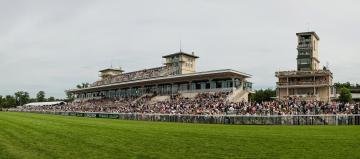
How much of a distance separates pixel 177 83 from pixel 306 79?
1739 centimetres

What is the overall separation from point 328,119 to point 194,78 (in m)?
28.1

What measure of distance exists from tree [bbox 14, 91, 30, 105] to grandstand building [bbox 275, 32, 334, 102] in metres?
96.4

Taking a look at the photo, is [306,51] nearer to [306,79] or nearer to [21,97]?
[306,79]

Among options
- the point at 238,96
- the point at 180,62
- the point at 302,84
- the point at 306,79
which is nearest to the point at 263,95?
the point at 306,79

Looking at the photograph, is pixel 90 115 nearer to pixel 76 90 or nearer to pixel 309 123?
pixel 309 123

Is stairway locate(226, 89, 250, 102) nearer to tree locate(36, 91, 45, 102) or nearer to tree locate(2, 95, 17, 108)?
tree locate(2, 95, 17, 108)

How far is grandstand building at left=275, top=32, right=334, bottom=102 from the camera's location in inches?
2069

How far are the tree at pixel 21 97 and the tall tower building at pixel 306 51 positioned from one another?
95.9 metres

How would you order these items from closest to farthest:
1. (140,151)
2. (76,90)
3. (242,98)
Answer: (140,151) → (242,98) → (76,90)

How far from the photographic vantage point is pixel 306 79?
2151 inches

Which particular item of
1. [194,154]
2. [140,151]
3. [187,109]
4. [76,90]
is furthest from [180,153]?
[76,90]

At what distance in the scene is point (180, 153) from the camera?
409 inches

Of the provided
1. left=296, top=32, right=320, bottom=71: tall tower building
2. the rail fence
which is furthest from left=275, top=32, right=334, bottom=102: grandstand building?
the rail fence

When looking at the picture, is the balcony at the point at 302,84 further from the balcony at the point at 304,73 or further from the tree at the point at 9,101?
the tree at the point at 9,101
